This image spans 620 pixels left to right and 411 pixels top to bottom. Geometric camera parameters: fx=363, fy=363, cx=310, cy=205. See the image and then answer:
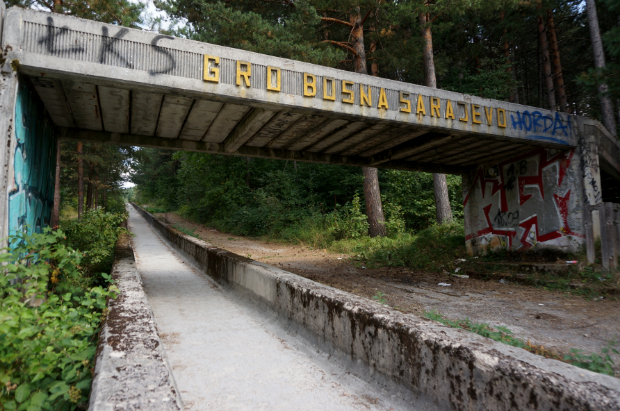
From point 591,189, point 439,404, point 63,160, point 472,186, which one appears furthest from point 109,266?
point 63,160

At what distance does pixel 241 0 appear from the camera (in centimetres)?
1616

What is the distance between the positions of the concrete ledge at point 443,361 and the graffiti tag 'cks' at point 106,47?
367cm

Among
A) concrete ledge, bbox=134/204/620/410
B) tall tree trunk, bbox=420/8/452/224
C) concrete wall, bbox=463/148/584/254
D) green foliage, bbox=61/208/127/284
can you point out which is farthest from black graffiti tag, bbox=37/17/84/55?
tall tree trunk, bbox=420/8/452/224

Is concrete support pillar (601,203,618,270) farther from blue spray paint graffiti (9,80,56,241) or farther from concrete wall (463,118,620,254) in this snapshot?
blue spray paint graffiti (9,80,56,241)

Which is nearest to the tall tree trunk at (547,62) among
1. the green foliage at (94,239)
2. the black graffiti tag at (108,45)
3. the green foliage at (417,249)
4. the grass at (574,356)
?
the green foliage at (417,249)

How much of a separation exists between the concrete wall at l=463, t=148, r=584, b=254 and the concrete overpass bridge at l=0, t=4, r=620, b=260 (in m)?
0.03

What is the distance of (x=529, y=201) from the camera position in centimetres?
961

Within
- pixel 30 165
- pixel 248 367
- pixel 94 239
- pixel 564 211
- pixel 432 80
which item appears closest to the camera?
pixel 248 367

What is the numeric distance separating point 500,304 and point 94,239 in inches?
323

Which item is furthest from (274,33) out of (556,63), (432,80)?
(556,63)

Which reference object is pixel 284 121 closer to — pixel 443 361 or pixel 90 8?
pixel 443 361

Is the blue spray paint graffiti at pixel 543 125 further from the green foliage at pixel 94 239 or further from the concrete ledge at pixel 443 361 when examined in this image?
the green foliage at pixel 94 239

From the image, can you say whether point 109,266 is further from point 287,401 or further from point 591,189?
point 591,189

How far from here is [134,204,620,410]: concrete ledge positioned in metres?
1.93
